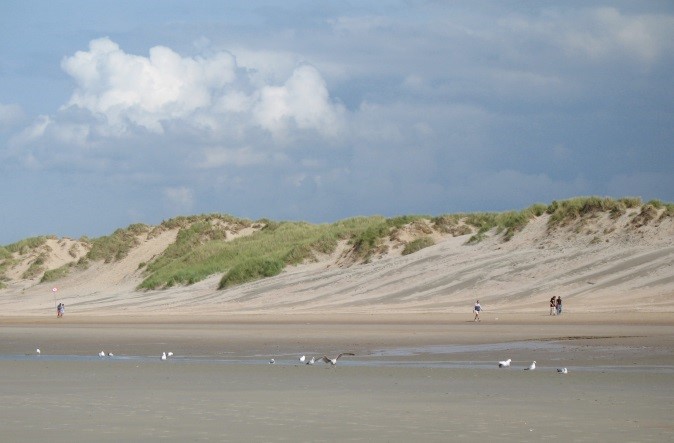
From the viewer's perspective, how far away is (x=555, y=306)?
32.7 meters

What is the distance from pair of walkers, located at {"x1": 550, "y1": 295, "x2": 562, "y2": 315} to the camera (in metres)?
32.0

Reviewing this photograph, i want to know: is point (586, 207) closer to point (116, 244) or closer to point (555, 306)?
point (555, 306)

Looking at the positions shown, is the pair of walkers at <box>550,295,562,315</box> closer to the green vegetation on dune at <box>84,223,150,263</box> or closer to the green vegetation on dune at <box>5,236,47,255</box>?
the green vegetation on dune at <box>84,223,150,263</box>

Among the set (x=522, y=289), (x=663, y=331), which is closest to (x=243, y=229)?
(x=522, y=289)

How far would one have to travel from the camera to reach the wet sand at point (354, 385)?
11430mm

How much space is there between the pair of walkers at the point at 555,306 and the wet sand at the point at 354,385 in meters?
2.80

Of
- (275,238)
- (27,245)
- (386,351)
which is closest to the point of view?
(386,351)

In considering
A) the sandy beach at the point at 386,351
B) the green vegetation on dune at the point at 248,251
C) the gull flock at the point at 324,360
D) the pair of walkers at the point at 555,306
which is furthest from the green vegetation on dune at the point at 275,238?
the gull flock at the point at 324,360

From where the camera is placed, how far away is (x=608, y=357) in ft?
64.2

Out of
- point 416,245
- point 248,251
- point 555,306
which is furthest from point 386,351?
point 248,251

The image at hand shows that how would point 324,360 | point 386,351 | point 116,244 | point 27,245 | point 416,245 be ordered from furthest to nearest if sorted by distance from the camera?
1. point 27,245
2. point 116,244
3. point 416,245
4. point 386,351
5. point 324,360

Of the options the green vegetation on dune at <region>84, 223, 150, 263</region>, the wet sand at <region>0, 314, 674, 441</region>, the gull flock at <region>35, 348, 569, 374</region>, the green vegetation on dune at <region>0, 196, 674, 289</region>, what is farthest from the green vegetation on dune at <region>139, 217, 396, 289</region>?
the gull flock at <region>35, 348, 569, 374</region>

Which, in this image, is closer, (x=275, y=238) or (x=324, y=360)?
(x=324, y=360)

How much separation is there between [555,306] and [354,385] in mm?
17888
